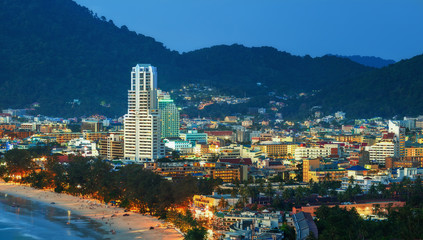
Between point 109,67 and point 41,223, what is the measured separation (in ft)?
347

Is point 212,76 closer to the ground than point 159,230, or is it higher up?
higher up

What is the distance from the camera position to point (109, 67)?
477 ft

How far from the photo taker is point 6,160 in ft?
201

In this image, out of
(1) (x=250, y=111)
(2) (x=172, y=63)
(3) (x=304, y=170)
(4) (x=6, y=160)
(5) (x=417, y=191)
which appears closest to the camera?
(5) (x=417, y=191)

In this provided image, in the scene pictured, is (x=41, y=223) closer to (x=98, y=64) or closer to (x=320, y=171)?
(x=320, y=171)

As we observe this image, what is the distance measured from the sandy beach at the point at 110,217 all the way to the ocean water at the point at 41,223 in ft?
1.95

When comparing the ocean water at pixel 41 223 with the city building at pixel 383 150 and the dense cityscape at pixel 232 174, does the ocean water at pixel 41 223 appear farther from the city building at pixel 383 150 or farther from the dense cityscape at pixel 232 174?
the city building at pixel 383 150

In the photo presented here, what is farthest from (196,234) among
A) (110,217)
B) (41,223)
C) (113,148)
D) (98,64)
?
(98,64)

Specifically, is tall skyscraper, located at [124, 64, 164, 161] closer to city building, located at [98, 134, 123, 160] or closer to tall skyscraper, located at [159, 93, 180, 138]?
city building, located at [98, 134, 123, 160]

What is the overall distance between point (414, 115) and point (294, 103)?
32.5 metres

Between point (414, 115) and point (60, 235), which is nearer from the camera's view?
point (60, 235)

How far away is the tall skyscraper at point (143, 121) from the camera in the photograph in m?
62.5

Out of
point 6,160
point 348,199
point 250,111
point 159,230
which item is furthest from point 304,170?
point 250,111

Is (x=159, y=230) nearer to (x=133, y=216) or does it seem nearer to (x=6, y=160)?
(x=133, y=216)
